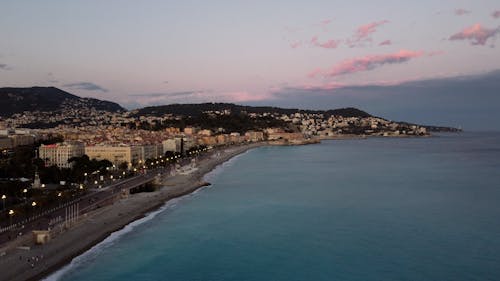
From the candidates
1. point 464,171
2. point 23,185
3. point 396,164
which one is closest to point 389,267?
point 23,185

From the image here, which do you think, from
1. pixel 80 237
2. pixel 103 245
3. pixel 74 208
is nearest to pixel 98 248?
pixel 103 245

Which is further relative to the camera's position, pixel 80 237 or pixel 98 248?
pixel 80 237

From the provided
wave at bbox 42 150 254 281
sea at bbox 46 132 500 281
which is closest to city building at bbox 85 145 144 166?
sea at bbox 46 132 500 281

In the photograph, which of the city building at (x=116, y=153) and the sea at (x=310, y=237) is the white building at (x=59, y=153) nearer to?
the city building at (x=116, y=153)

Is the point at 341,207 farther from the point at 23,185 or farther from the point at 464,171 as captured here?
the point at 464,171

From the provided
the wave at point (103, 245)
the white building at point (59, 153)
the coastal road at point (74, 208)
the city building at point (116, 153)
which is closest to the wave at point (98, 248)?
the wave at point (103, 245)

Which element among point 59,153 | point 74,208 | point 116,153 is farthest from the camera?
point 116,153

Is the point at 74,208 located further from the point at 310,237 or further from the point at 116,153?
the point at 116,153
